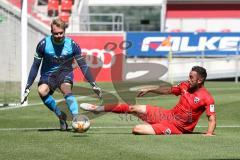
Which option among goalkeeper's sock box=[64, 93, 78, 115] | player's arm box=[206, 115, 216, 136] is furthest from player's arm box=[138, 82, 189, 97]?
goalkeeper's sock box=[64, 93, 78, 115]

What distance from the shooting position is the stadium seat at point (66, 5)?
41.6m

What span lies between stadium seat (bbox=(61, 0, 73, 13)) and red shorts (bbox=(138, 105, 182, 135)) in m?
29.2

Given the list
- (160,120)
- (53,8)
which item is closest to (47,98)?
(160,120)

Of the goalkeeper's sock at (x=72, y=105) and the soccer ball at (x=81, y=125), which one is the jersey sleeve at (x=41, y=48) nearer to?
the goalkeeper's sock at (x=72, y=105)

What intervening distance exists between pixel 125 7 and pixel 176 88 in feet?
112

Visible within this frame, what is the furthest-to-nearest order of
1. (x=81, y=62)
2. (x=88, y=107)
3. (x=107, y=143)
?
(x=81, y=62), (x=88, y=107), (x=107, y=143)

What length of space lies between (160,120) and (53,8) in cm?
2923

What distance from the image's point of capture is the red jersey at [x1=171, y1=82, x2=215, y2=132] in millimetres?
12245

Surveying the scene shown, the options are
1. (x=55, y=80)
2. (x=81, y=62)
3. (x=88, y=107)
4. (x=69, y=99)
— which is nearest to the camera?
(x=88, y=107)

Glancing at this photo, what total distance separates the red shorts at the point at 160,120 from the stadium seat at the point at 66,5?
29.2m

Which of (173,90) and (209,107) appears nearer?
(209,107)

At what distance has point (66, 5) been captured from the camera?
42.0 m

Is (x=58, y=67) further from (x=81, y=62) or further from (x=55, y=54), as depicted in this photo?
(x=81, y=62)

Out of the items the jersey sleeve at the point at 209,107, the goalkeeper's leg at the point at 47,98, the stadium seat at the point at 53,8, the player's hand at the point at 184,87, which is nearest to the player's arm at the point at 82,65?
the goalkeeper's leg at the point at 47,98
